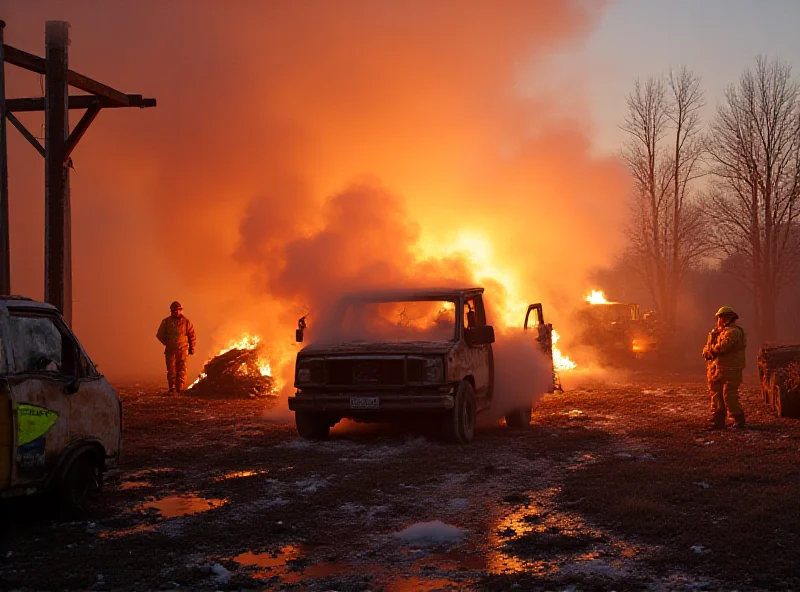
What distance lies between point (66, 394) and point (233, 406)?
913 cm

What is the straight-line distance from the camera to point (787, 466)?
8.61 m

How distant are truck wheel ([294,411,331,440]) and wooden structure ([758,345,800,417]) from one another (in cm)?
702

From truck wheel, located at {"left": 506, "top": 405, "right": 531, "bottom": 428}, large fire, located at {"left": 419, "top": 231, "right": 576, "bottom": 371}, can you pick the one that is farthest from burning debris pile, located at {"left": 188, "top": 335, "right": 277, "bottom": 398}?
truck wheel, located at {"left": 506, "top": 405, "right": 531, "bottom": 428}

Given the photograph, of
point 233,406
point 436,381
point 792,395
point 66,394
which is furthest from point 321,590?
point 233,406

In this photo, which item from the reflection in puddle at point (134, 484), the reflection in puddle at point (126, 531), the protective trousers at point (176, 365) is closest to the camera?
the reflection in puddle at point (126, 531)

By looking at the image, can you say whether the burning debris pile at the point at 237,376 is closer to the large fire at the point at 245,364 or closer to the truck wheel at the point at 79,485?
the large fire at the point at 245,364

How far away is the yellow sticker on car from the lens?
6168 mm

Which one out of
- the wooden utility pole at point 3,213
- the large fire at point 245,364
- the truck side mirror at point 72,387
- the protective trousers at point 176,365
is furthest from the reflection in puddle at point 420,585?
the protective trousers at point 176,365

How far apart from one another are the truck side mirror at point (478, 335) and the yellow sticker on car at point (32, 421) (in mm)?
5702

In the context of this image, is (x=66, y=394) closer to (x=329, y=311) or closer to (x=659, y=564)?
(x=659, y=564)

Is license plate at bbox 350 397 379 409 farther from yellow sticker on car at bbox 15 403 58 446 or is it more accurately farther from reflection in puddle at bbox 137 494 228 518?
yellow sticker on car at bbox 15 403 58 446

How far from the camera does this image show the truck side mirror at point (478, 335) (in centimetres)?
1102

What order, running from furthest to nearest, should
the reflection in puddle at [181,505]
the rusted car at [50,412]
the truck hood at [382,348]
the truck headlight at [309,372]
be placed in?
the truck headlight at [309,372] → the truck hood at [382,348] → the reflection in puddle at [181,505] → the rusted car at [50,412]

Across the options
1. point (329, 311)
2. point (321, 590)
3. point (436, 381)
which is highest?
point (329, 311)
